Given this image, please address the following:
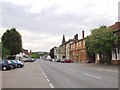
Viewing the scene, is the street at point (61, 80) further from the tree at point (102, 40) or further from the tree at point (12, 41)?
the tree at point (12, 41)

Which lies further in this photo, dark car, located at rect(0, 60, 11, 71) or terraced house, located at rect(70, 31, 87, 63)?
terraced house, located at rect(70, 31, 87, 63)

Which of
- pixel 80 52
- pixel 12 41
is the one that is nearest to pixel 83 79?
pixel 12 41

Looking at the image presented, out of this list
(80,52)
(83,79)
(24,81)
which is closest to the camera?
(24,81)

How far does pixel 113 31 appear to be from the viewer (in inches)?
2405

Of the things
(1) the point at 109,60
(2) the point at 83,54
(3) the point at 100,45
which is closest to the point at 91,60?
(2) the point at 83,54

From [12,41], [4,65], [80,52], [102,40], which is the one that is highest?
[12,41]

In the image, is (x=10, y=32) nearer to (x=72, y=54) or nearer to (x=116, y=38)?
(x=72, y=54)

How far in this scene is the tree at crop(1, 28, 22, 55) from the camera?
9356cm

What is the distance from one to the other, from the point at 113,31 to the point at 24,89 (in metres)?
47.3

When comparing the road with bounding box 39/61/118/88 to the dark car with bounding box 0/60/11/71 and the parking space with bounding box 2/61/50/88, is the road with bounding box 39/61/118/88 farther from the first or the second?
the dark car with bounding box 0/60/11/71

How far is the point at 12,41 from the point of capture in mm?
94438

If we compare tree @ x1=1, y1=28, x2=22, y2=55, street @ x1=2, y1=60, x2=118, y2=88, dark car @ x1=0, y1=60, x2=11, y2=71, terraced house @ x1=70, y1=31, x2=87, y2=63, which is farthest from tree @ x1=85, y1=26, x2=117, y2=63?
tree @ x1=1, y1=28, x2=22, y2=55

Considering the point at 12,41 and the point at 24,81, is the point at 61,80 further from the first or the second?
the point at 12,41

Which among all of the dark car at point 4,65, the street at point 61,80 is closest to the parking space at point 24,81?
the street at point 61,80
